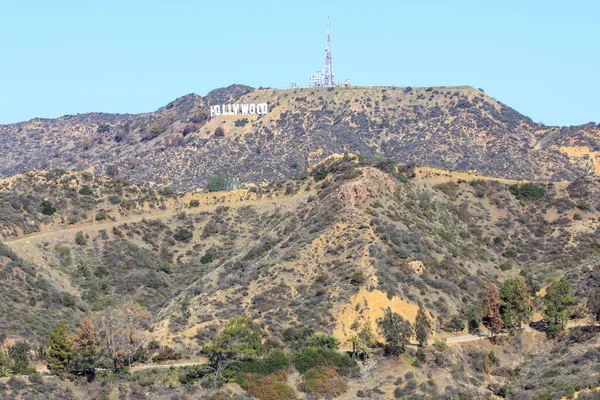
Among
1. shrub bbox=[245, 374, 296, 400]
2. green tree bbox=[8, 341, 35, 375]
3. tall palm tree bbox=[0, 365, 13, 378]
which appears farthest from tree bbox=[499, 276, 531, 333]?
tall palm tree bbox=[0, 365, 13, 378]

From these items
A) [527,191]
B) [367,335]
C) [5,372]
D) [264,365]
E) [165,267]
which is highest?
[527,191]

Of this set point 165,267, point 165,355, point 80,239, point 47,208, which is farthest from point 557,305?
point 47,208

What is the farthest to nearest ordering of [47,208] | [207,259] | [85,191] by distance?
[85,191] → [47,208] → [207,259]

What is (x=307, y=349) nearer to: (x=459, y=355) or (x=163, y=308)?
(x=459, y=355)

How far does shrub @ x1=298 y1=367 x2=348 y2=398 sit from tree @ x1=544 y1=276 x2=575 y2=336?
60.8 ft

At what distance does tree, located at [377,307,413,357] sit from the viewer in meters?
72.8

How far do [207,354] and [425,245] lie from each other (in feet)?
87.6

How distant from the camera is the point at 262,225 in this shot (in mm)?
120625

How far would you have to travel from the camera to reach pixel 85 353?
7194 cm

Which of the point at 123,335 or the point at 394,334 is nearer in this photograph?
the point at 394,334

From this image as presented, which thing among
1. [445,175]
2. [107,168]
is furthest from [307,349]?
[107,168]

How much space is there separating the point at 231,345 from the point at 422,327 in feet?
45.7

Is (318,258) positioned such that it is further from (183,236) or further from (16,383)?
(183,236)

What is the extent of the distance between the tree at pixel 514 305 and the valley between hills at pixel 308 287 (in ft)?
0.46
